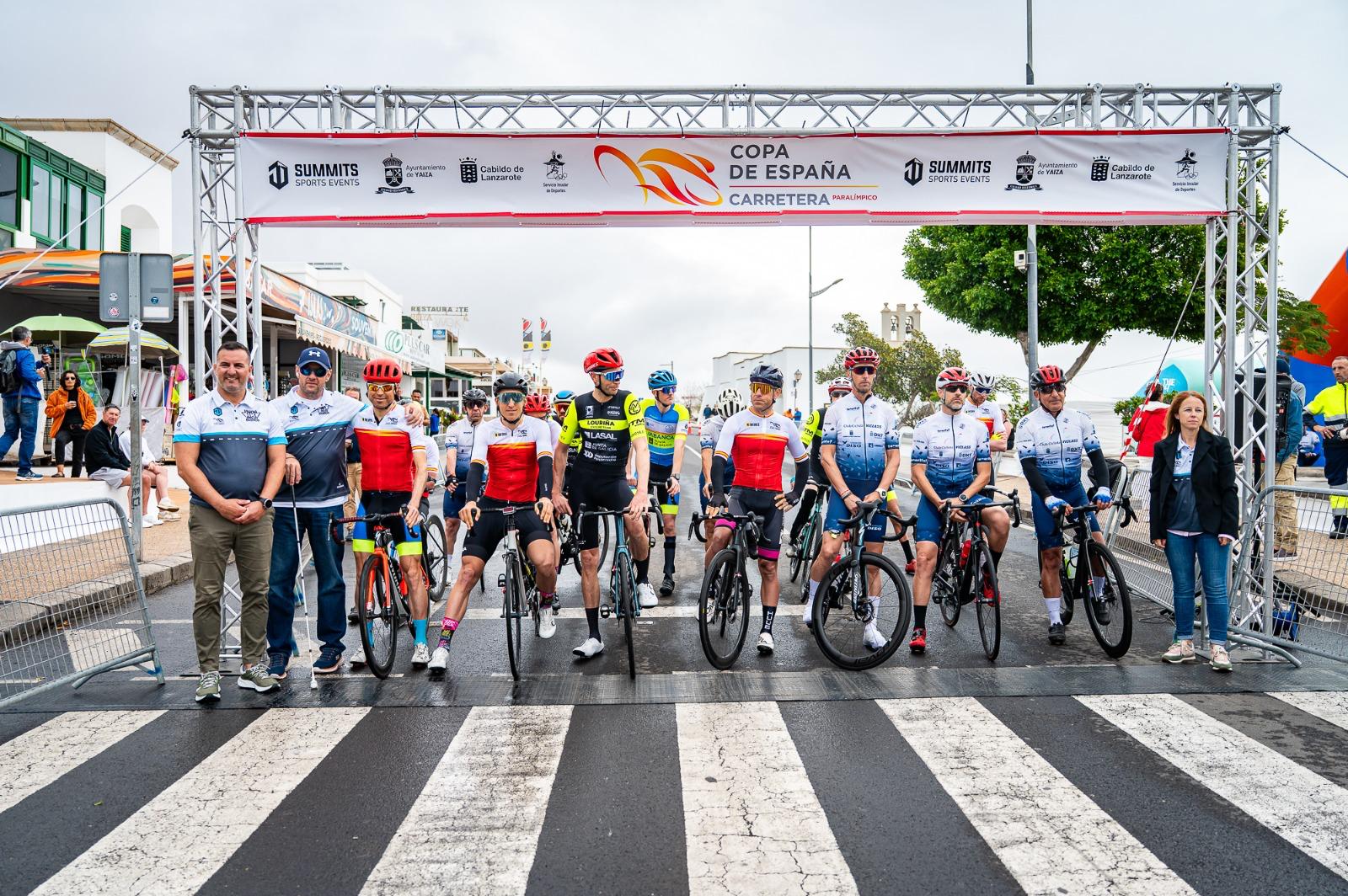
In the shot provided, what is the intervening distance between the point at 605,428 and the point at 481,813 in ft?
11.4

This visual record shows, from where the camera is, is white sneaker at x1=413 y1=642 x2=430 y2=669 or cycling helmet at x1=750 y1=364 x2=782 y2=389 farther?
cycling helmet at x1=750 y1=364 x2=782 y2=389

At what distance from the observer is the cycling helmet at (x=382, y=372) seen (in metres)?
6.98

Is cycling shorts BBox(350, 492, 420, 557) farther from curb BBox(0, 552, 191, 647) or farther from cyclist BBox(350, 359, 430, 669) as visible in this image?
curb BBox(0, 552, 191, 647)

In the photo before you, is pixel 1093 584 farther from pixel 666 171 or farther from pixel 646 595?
pixel 666 171

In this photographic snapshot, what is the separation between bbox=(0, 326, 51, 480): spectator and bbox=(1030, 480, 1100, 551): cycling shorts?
14128 mm

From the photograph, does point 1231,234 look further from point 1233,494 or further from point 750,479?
point 750,479

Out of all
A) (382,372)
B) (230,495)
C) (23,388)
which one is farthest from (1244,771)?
(23,388)

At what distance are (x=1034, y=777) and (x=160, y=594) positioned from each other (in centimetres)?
829

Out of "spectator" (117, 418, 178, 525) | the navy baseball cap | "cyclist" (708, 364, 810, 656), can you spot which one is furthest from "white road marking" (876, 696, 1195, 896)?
"spectator" (117, 418, 178, 525)

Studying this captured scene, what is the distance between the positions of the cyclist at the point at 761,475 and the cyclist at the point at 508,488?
119cm

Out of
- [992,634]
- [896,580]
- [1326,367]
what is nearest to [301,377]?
[896,580]

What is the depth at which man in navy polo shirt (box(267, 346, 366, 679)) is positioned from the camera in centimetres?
623

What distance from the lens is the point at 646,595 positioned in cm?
877

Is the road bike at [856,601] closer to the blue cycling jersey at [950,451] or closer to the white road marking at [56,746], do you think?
the blue cycling jersey at [950,451]
